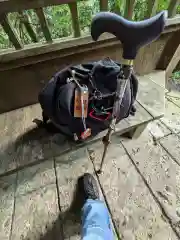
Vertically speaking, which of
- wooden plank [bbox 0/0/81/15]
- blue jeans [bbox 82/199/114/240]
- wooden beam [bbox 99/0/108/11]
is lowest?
blue jeans [bbox 82/199/114/240]

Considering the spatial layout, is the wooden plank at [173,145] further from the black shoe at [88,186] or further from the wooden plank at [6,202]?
the wooden plank at [6,202]

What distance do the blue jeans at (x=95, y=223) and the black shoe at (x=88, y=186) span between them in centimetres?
7

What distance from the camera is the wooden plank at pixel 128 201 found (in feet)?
2.67

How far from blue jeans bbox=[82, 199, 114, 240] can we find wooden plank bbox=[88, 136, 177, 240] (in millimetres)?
125

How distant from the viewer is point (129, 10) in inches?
40.7

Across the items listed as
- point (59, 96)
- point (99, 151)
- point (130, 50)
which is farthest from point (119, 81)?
point (99, 151)

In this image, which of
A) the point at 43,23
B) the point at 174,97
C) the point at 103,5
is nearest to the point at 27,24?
the point at 43,23

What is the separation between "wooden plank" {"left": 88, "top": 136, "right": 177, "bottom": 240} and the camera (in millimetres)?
814

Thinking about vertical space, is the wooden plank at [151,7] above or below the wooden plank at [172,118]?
above

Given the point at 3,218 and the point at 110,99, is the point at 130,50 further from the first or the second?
the point at 3,218

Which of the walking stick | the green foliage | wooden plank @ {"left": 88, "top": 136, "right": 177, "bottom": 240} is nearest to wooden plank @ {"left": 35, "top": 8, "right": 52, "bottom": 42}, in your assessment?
the walking stick

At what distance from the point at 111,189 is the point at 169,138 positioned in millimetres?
558

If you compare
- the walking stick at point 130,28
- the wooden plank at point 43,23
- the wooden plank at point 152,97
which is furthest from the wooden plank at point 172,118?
the wooden plank at point 43,23

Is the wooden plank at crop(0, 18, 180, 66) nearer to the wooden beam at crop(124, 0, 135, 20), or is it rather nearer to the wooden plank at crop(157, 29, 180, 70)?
the wooden beam at crop(124, 0, 135, 20)
